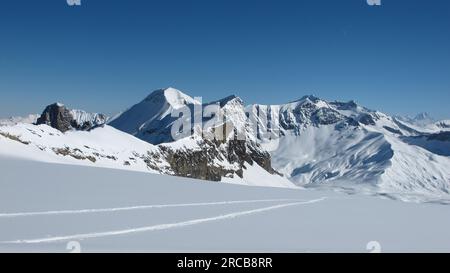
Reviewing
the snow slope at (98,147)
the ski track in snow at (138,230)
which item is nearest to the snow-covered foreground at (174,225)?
the ski track in snow at (138,230)

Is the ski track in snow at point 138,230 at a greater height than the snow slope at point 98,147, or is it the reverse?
the snow slope at point 98,147

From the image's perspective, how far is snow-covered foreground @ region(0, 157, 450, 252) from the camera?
11836 millimetres

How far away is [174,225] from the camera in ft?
48.9

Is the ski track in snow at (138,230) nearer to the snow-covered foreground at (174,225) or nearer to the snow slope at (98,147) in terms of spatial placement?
the snow-covered foreground at (174,225)

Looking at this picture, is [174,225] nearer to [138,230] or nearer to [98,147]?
[138,230]

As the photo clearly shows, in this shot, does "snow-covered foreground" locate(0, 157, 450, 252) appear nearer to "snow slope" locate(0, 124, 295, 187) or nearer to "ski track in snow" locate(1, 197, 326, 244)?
"ski track in snow" locate(1, 197, 326, 244)

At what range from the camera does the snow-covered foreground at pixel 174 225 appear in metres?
11.8

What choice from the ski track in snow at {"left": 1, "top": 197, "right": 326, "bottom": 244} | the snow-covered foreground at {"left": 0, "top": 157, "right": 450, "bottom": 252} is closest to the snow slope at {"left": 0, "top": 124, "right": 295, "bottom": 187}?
the snow-covered foreground at {"left": 0, "top": 157, "right": 450, "bottom": 252}

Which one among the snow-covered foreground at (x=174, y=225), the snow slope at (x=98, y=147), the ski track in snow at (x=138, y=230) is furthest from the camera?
the snow slope at (x=98, y=147)

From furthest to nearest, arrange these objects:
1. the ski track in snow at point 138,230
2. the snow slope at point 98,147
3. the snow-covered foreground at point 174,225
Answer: the snow slope at point 98,147 → the snow-covered foreground at point 174,225 → the ski track in snow at point 138,230

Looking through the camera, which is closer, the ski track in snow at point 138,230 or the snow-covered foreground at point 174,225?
the ski track in snow at point 138,230
